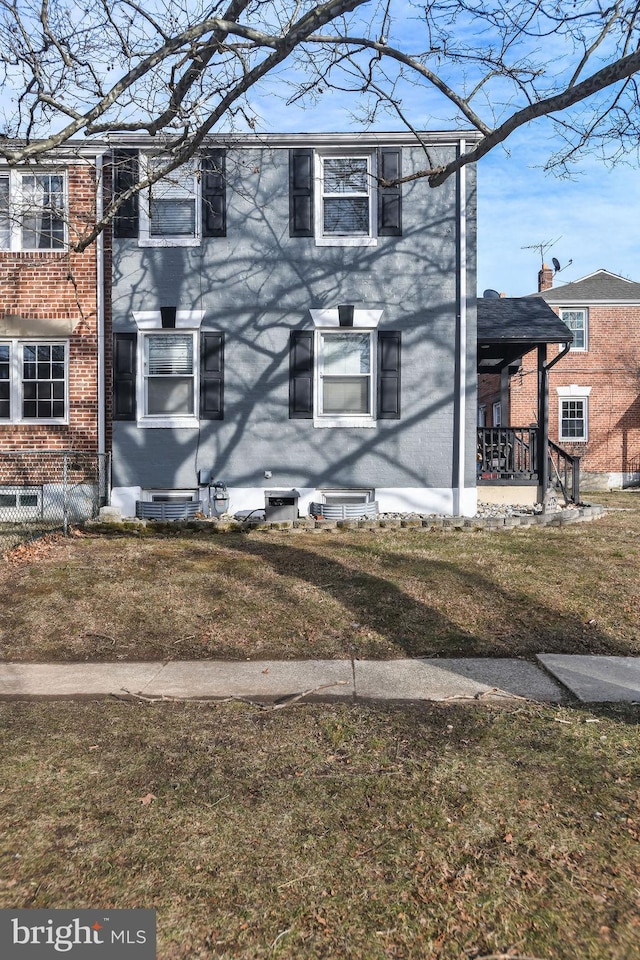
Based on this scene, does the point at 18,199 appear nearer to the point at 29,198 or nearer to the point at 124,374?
the point at 29,198

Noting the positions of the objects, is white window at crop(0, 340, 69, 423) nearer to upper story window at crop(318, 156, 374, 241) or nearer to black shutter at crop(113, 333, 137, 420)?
black shutter at crop(113, 333, 137, 420)

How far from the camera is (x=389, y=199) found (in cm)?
1223

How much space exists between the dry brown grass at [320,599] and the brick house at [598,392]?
16423 millimetres

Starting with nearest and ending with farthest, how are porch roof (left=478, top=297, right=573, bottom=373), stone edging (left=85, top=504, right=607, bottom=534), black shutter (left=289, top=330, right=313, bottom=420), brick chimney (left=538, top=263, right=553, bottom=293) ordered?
stone edging (left=85, top=504, right=607, bottom=534)
black shutter (left=289, top=330, right=313, bottom=420)
porch roof (left=478, top=297, right=573, bottom=373)
brick chimney (left=538, top=263, right=553, bottom=293)

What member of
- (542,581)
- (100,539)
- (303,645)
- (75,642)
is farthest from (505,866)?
(100,539)

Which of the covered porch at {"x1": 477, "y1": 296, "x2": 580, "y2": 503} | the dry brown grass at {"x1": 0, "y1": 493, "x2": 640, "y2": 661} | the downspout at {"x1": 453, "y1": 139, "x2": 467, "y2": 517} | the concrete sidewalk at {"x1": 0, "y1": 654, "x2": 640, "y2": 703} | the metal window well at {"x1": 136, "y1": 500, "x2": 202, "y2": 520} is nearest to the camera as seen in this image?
the concrete sidewalk at {"x1": 0, "y1": 654, "x2": 640, "y2": 703}

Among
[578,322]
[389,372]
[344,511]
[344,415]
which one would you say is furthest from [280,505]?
[578,322]

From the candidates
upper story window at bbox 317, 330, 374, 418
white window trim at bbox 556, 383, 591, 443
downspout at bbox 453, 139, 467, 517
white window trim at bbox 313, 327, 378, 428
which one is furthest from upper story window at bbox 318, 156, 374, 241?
white window trim at bbox 556, 383, 591, 443

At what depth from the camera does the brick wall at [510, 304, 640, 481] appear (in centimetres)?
2539

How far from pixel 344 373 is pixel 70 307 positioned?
5.08 metres

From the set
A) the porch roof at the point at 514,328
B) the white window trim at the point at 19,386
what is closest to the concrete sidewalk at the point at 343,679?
the white window trim at the point at 19,386

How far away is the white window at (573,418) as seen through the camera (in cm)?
2550

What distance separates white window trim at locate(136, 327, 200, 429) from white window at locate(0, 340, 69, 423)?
1.49 meters

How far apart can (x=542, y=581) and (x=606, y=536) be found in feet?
11.2
